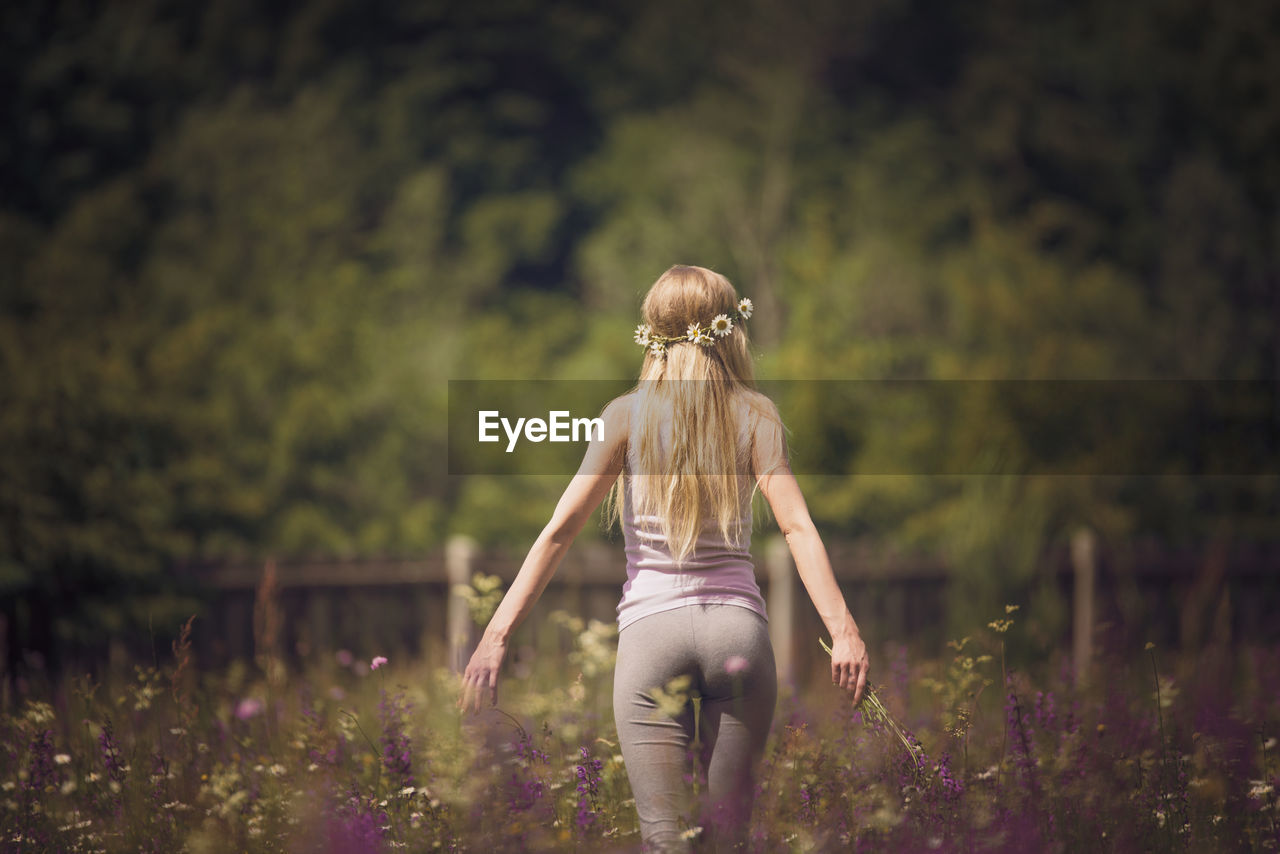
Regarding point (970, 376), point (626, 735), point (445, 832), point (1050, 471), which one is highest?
point (970, 376)

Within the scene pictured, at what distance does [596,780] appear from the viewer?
11.2ft

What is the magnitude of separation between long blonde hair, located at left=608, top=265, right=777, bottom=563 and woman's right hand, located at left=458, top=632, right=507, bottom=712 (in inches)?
18.5

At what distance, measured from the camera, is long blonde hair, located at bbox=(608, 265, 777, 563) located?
2.94 meters

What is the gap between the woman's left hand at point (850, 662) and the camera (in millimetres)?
2869

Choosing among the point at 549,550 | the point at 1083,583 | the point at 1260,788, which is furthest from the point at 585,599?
the point at 549,550

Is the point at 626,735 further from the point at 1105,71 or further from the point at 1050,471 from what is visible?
the point at 1105,71

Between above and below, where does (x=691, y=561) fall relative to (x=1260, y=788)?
above

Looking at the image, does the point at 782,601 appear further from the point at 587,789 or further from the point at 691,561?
the point at 691,561

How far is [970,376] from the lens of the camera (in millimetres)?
13641

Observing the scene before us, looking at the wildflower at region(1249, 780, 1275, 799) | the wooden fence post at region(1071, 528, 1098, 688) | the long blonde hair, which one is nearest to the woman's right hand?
the long blonde hair

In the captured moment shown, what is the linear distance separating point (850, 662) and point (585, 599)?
6723 millimetres

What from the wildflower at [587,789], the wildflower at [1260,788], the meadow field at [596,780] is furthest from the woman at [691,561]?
the wildflower at [1260,788]

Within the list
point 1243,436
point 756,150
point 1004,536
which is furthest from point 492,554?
point 756,150

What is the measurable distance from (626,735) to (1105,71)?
22589 mm
